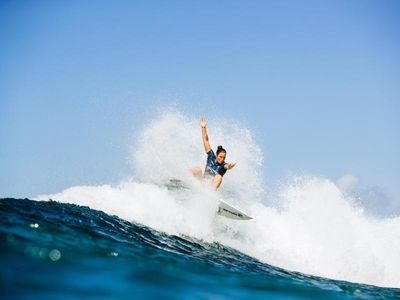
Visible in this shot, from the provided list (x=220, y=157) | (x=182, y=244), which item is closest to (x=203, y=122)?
(x=220, y=157)

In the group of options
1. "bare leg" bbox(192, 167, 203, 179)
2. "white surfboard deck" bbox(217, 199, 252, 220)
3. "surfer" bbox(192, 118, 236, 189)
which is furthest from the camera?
"bare leg" bbox(192, 167, 203, 179)

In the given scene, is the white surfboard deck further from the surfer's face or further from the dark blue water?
the dark blue water

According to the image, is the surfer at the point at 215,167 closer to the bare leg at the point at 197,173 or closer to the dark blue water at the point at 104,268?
the bare leg at the point at 197,173

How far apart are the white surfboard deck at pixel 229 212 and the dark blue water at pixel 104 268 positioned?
3.37 m

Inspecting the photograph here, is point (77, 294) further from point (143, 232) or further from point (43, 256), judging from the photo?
point (143, 232)

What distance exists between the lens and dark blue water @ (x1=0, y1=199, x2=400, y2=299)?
354cm

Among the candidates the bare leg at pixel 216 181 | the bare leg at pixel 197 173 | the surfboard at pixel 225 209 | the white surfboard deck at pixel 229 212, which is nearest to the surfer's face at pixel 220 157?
the bare leg at pixel 216 181

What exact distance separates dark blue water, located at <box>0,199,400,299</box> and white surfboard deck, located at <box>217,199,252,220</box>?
3370 millimetres

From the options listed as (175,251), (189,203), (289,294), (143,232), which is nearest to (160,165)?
(189,203)

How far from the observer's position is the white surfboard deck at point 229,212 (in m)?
10.2

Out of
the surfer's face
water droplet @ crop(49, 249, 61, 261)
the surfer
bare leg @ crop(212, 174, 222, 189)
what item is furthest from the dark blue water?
the surfer's face

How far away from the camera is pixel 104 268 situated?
420 centimetres

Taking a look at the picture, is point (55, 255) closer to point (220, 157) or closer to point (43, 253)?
point (43, 253)

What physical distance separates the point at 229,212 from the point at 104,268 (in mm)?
6517
